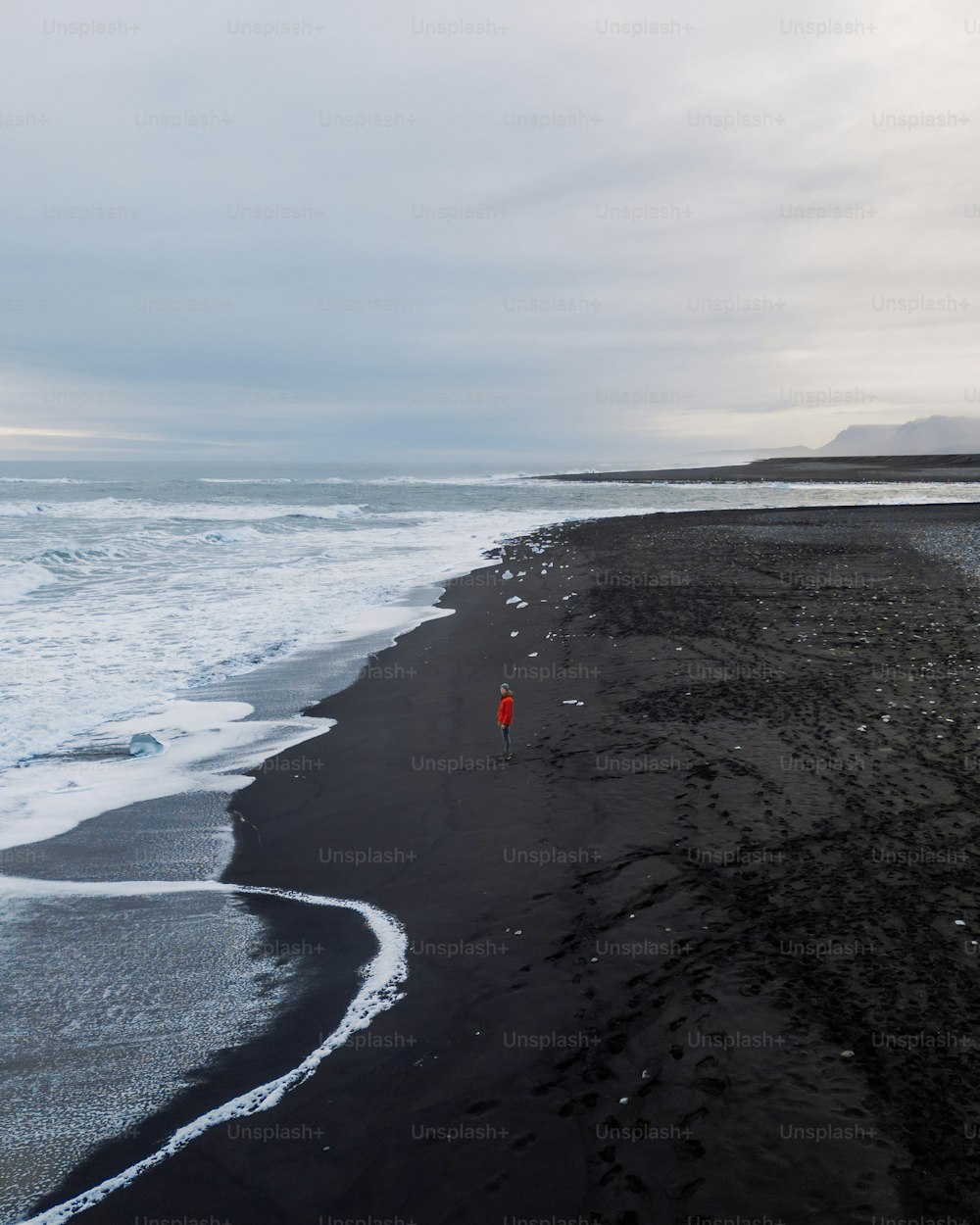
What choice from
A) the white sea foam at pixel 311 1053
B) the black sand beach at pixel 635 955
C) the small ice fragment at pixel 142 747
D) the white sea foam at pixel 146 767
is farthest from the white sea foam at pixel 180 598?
the black sand beach at pixel 635 955

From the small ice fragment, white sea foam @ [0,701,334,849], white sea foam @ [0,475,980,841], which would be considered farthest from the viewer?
white sea foam @ [0,475,980,841]

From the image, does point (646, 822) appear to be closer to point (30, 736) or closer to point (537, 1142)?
point (537, 1142)

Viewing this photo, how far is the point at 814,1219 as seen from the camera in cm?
412

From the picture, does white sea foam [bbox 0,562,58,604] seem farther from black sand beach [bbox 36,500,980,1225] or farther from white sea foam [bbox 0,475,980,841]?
black sand beach [bbox 36,500,980,1225]

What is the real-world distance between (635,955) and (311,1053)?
270cm

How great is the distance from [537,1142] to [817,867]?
4.09m

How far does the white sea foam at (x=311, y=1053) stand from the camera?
15.1 ft

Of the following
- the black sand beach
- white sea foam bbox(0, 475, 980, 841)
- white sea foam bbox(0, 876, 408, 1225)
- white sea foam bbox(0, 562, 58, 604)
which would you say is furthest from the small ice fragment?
white sea foam bbox(0, 562, 58, 604)

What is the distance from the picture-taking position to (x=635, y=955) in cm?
639

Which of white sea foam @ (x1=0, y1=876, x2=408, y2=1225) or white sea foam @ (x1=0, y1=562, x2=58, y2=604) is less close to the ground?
white sea foam @ (x1=0, y1=562, x2=58, y2=604)

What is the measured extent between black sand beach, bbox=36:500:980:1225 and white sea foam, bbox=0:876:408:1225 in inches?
3.9

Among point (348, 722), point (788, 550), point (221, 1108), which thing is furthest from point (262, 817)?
point (788, 550)

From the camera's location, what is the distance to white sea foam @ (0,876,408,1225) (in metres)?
4.62

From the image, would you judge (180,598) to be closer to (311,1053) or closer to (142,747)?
(142,747)
